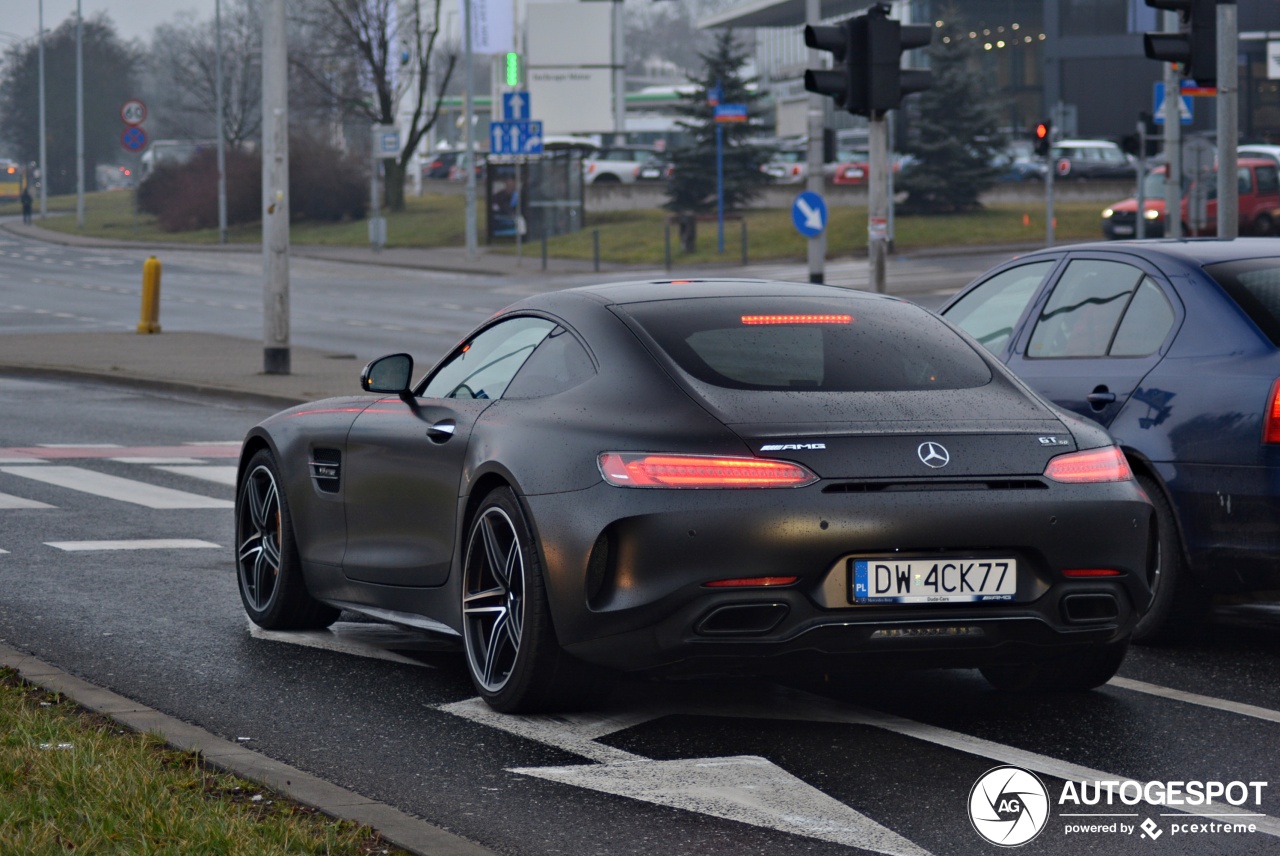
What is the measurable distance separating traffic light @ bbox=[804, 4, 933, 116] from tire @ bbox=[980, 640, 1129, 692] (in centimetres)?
1027

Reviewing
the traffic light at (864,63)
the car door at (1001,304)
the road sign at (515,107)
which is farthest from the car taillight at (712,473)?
the road sign at (515,107)

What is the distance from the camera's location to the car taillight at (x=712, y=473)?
552 cm

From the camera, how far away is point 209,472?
13.5 meters

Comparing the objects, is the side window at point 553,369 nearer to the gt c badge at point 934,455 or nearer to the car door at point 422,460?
the car door at point 422,460

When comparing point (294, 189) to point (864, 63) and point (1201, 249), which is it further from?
point (1201, 249)

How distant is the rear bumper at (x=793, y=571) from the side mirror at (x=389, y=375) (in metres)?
1.36

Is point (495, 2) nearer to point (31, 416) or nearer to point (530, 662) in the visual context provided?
point (31, 416)

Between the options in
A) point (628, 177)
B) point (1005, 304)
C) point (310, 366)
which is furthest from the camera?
point (628, 177)

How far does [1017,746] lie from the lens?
5773 mm

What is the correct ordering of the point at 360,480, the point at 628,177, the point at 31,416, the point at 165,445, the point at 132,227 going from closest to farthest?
1. the point at 360,480
2. the point at 165,445
3. the point at 31,416
4. the point at 628,177
5. the point at 132,227

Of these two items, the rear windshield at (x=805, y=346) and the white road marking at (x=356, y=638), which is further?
the white road marking at (x=356, y=638)

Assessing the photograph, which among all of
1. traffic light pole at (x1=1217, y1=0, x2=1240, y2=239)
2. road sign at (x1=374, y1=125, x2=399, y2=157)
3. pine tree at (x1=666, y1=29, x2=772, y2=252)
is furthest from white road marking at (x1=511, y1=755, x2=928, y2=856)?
road sign at (x1=374, y1=125, x2=399, y2=157)

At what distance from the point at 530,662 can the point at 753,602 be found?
77cm

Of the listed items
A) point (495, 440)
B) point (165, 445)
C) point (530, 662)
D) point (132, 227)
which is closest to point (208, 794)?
point (530, 662)
